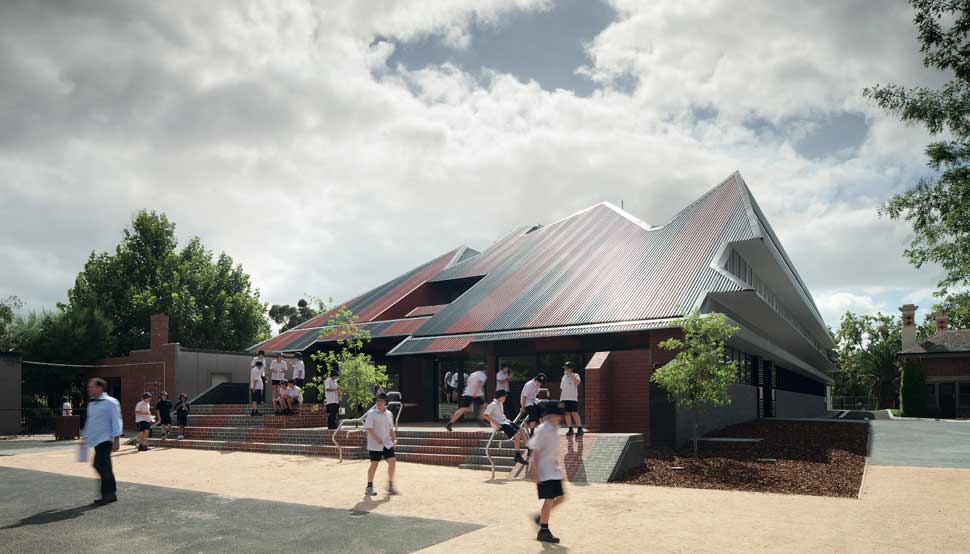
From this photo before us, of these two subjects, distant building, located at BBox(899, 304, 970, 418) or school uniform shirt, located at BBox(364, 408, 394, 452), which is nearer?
school uniform shirt, located at BBox(364, 408, 394, 452)

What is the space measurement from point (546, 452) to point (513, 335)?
12801mm

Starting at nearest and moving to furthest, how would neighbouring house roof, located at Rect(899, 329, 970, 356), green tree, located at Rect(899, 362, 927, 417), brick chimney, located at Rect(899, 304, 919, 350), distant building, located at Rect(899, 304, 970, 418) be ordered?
green tree, located at Rect(899, 362, 927, 417)
distant building, located at Rect(899, 304, 970, 418)
neighbouring house roof, located at Rect(899, 329, 970, 356)
brick chimney, located at Rect(899, 304, 919, 350)

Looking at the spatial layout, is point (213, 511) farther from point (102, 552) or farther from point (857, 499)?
point (857, 499)

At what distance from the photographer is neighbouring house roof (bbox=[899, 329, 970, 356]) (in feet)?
137

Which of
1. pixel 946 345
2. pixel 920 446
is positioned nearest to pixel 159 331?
pixel 920 446

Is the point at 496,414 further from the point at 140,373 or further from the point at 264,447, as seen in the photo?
the point at 140,373

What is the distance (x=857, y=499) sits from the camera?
35.2ft

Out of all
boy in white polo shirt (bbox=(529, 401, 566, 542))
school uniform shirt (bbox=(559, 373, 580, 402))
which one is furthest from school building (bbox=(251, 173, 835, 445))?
boy in white polo shirt (bbox=(529, 401, 566, 542))

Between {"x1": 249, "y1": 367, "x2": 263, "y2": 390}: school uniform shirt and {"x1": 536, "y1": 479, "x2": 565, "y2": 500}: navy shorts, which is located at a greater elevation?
{"x1": 249, "y1": 367, "x2": 263, "y2": 390}: school uniform shirt

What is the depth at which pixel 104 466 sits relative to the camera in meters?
10.6

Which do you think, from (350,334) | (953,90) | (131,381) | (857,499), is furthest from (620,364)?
(131,381)

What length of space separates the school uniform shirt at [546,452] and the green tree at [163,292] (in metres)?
43.9

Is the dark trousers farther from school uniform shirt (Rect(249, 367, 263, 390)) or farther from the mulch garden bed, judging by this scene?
school uniform shirt (Rect(249, 367, 263, 390))

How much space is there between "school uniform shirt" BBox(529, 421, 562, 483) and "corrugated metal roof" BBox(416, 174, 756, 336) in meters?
10.4
